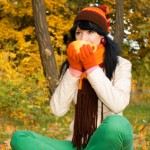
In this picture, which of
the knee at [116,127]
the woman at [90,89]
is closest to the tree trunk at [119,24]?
the woman at [90,89]

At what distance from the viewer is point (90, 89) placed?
325 centimetres

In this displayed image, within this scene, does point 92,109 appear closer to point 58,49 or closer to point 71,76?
point 71,76

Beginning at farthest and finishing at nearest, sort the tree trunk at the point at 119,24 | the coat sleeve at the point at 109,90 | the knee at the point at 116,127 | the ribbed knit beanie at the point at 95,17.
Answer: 1. the tree trunk at the point at 119,24
2. the ribbed knit beanie at the point at 95,17
3. the coat sleeve at the point at 109,90
4. the knee at the point at 116,127

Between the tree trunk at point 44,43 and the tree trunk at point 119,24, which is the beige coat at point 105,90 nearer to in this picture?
the tree trunk at point 44,43

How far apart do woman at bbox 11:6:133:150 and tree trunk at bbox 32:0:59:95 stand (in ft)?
20.4

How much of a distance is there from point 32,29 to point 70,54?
9497mm

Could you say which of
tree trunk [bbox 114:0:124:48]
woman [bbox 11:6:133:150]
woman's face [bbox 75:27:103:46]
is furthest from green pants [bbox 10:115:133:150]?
tree trunk [bbox 114:0:124:48]

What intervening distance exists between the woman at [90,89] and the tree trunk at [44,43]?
622 centimetres

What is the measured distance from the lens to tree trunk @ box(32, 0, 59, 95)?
9680mm

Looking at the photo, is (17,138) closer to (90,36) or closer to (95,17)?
(90,36)

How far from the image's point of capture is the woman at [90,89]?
298cm

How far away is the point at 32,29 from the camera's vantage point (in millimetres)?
12445

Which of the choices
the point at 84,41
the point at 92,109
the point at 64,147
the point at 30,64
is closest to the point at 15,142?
the point at 64,147

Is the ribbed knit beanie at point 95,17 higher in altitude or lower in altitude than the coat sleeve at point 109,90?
higher
